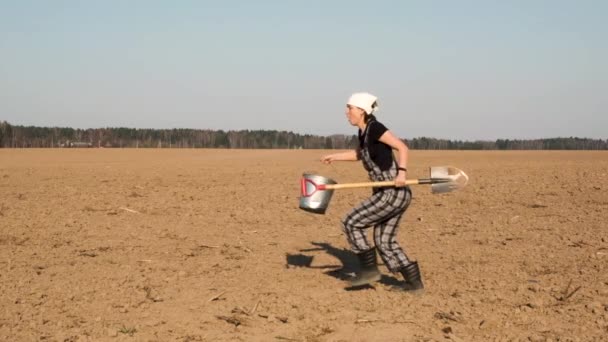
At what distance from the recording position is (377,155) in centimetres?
634

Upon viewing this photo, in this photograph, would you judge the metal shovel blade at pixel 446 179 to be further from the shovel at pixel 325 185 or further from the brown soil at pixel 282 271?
the brown soil at pixel 282 271

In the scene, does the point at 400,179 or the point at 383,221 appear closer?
the point at 400,179

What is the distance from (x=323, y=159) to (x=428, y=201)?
723 cm

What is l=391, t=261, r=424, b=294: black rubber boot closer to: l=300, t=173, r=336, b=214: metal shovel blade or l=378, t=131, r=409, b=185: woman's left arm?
l=378, t=131, r=409, b=185: woman's left arm

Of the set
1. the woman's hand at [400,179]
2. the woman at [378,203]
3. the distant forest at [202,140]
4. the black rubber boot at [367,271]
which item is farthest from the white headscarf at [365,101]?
the distant forest at [202,140]

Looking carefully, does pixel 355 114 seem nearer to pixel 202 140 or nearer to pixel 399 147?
pixel 399 147

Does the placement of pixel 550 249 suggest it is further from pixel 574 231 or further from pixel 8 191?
pixel 8 191

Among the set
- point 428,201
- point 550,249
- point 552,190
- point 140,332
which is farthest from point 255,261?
point 552,190

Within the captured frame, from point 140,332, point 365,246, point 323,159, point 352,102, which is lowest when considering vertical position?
point 140,332

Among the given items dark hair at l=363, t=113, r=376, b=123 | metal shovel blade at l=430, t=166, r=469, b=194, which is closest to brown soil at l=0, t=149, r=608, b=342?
metal shovel blade at l=430, t=166, r=469, b=194

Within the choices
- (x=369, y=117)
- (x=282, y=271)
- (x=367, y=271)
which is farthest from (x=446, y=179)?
(x=282, y=271)

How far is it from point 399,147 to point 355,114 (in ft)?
1.70

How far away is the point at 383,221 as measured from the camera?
21.1ft

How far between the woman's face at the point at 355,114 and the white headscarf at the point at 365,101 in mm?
33
